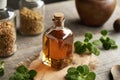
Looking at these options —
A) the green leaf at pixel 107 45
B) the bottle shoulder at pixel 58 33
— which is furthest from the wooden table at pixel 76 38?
the bottle shoulder at pixel 58 33

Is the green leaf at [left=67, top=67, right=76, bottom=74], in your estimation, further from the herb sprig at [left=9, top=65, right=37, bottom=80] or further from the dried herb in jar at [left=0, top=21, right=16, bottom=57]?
the dried herb in jar at [left=0, top=21, right=16, bottom=57]

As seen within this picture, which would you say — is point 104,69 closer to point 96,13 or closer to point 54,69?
point 54,69

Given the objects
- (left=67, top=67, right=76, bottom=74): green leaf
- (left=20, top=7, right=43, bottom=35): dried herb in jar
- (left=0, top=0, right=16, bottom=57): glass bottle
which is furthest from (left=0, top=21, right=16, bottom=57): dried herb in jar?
(left=67, top=67, right=76, bottom=74): green leaf

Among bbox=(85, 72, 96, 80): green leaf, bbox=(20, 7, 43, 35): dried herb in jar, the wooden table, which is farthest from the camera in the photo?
bbox=(20, 7, 43, 35): dried herb in jar

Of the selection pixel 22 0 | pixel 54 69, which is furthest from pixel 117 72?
pixel 22 0

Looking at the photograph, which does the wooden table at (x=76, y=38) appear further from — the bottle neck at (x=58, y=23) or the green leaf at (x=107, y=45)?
the bottle neck at (x=58, y=23)

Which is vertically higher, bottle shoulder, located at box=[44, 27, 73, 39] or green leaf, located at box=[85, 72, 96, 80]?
bottle shoulder, located at box=[44, 27, 73, 39]
